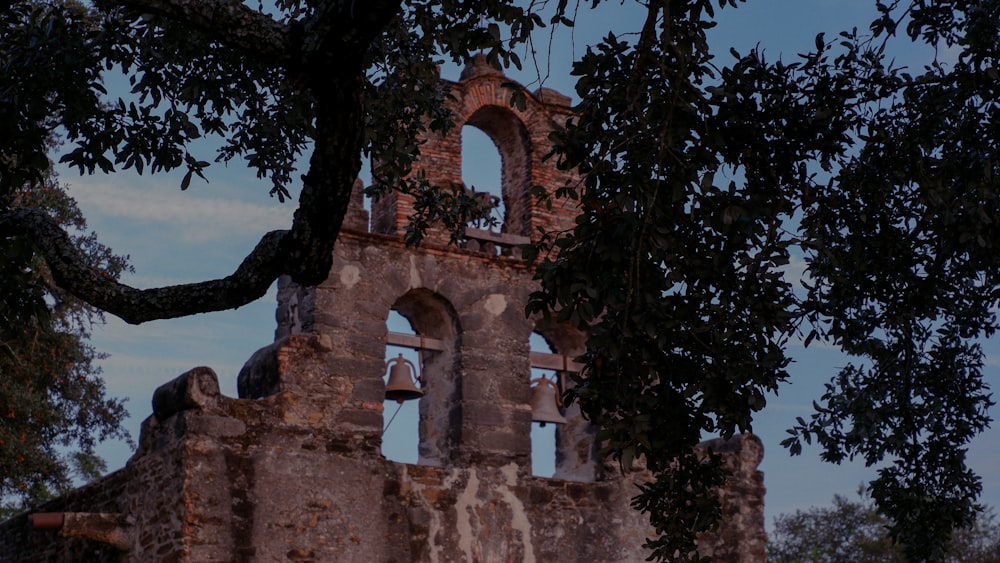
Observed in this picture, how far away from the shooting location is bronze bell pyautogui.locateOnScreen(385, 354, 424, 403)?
1259cm

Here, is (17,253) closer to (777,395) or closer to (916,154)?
(777,395)

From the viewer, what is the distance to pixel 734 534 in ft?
45.9

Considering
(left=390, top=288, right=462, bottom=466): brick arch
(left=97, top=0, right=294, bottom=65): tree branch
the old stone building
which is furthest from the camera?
(left=390, top=288, right=462, bottom=466): brick arch

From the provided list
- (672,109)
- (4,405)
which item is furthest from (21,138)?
(4,405)

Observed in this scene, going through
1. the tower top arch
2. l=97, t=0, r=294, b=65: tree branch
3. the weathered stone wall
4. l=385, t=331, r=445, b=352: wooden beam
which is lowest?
the weathered stone wall

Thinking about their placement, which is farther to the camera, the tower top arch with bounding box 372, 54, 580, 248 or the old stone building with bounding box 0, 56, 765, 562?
the tower top arch with bounding box 372, 54, 580, 248

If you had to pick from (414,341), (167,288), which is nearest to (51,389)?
(414,341)

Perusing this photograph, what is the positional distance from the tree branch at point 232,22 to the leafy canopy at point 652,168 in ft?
0.03

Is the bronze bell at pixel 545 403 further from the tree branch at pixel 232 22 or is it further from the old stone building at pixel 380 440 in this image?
the tree branch at pixel 232 22

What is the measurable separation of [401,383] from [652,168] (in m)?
6.29

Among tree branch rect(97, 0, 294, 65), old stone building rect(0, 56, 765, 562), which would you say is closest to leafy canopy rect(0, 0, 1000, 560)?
tree branch rect(97, 0, 294, 65)

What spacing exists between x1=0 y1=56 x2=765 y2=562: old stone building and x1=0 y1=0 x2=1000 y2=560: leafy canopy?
2.75 metres

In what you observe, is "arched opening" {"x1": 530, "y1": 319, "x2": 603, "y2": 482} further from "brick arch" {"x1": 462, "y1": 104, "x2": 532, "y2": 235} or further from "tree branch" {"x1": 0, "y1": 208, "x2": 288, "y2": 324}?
"tree branch" {"x1": 0, "y1": 208, "x2": 288, "y2": 324}

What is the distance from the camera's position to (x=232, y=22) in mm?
6301
